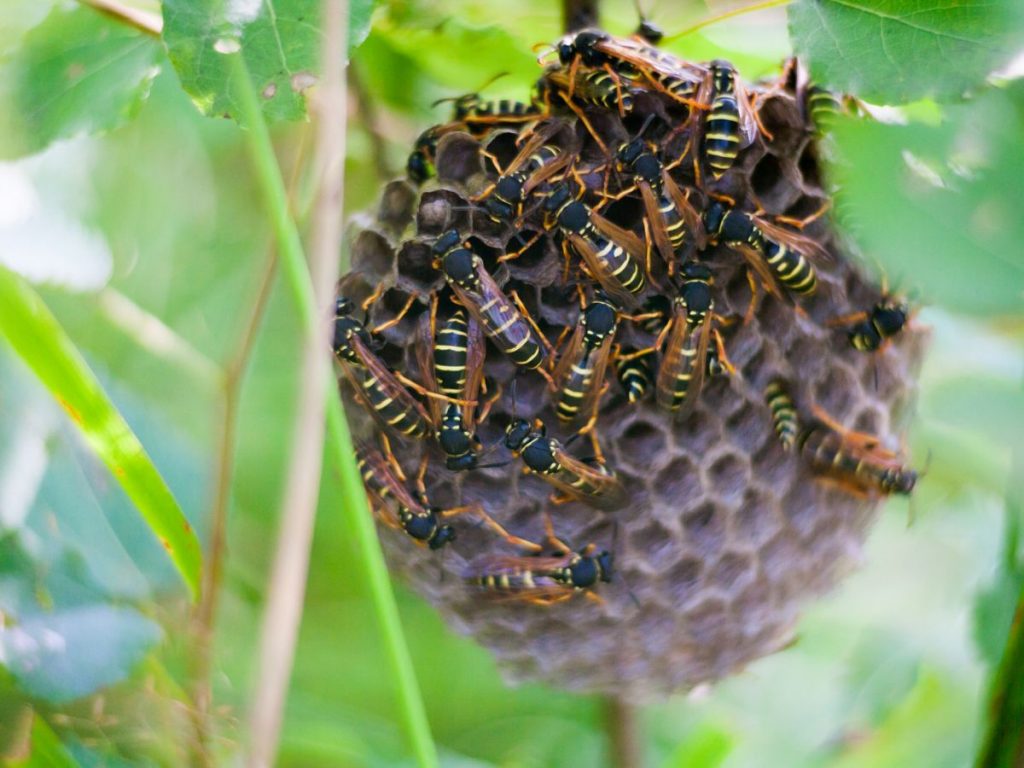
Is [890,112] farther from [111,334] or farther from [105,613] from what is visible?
[111,334]

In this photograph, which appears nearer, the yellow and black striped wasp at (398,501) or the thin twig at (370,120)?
the yellow and black striped wasp at (398,501)

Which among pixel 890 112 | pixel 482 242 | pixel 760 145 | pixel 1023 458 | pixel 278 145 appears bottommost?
pixel 1023 458

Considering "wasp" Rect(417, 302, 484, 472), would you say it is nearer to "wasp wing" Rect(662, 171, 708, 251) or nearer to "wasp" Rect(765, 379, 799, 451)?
"wasp wing" Rect(662, 171, 708, 251)

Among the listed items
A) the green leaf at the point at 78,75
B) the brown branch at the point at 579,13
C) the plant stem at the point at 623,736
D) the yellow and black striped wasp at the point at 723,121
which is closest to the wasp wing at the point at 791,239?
the yellow and black striped wasp at the point at 723,121

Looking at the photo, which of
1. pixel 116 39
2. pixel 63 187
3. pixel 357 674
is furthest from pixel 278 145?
pixel 357 674

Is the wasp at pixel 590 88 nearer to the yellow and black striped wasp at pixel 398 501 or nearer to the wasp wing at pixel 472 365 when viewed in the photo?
the wasp wing at pixel 472 365

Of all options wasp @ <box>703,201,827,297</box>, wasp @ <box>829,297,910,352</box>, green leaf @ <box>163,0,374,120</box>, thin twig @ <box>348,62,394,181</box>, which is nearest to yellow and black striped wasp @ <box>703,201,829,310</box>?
wasp @ <box>703,201,827,297</box>

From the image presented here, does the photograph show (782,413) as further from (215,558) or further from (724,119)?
(215,558)
